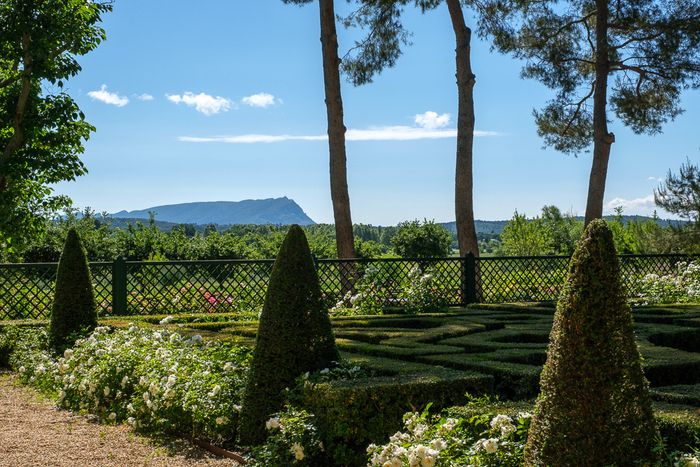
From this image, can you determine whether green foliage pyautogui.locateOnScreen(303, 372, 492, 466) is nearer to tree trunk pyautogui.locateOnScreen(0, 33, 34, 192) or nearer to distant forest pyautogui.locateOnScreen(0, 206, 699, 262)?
tree trunk pyautogui.locateOnScreen(0, 33, 34, 192)

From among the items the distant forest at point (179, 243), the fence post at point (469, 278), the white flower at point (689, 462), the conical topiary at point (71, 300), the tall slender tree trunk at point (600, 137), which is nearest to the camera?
the white flower at point (689, 462)

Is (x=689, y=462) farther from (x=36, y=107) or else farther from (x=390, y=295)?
(x=36, y=107)

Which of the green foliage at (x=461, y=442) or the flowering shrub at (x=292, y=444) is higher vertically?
the green foliage at (x=461, y=442)

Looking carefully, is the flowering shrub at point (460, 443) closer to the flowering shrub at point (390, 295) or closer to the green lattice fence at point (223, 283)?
the flowering shrub at point (390, 295)

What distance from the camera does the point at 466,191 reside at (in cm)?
1492

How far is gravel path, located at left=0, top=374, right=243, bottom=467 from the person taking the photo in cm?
529

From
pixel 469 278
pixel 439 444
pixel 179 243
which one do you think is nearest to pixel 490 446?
pixel 439 444

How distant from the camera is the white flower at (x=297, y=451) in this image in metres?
4.52

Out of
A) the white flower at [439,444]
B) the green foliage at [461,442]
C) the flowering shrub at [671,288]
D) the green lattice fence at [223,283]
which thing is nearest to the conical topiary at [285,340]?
the green foliage at [461,442]

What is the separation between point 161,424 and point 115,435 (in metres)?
0.42

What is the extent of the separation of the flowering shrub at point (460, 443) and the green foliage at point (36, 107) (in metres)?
12.2

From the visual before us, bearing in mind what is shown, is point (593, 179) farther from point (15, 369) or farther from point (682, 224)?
point (15, 369)

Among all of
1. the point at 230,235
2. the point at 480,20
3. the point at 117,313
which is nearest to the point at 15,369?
the point at 117,313

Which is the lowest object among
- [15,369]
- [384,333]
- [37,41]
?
[15,369]
